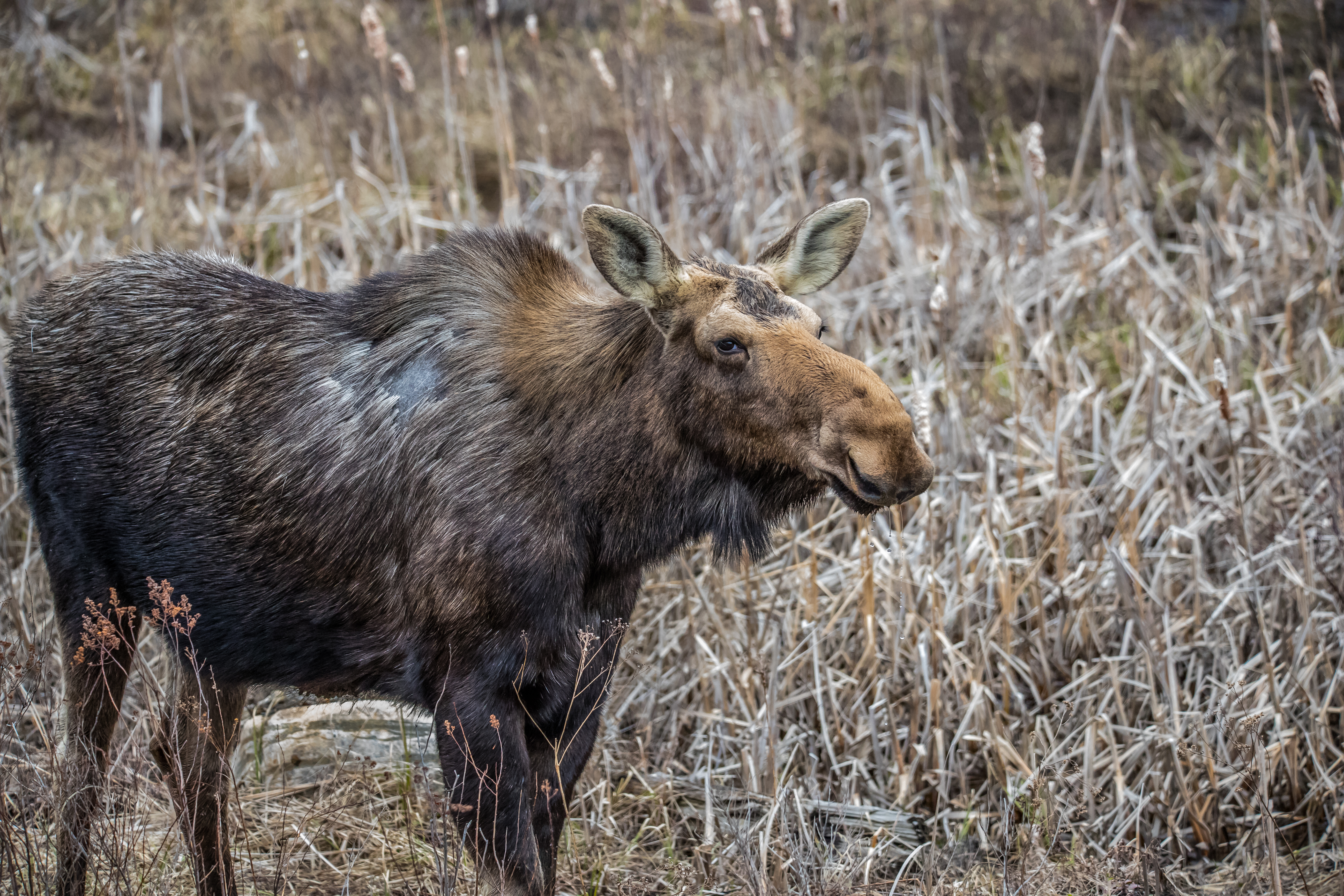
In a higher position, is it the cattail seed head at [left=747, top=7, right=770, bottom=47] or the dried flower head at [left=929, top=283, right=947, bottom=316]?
the cattail seed head at [left=747, top=7, right=770, bottom=47]

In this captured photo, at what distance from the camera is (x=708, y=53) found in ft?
30.8

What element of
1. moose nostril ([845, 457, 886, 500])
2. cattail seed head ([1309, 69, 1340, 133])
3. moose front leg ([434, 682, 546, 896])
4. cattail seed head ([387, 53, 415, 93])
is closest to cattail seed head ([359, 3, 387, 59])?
cattail seed head ([387, 53, 415, 93])

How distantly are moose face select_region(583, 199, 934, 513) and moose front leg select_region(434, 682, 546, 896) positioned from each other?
995 millimetres

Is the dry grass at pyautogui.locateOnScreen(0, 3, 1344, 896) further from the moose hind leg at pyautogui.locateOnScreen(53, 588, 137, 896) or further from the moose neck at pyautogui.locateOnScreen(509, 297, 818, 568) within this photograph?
the moose neck at pyautogui.locateOnScreen(509, 297, 818, 568)

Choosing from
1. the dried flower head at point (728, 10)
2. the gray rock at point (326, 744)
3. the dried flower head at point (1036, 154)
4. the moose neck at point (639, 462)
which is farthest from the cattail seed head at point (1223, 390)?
the gray rock at point (326, 744)

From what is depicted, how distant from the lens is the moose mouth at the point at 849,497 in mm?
3105

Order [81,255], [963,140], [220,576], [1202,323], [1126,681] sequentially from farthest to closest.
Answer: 1. [963,140]
2. [81,255]
3. [1202,323]
4. [1126,681]
5. [220,576]

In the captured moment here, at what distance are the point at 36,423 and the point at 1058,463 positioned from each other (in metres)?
4.05

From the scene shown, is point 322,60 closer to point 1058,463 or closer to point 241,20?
point 241,20

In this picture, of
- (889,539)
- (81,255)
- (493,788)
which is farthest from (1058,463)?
(81,255)

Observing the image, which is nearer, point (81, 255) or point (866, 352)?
point (866, 352)

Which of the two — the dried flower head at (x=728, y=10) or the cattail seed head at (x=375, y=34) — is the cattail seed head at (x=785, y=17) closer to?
the dried flower head at (x=728, y=10)

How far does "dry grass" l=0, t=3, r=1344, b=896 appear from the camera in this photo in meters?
4.23

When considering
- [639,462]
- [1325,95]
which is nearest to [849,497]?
[639,462]
